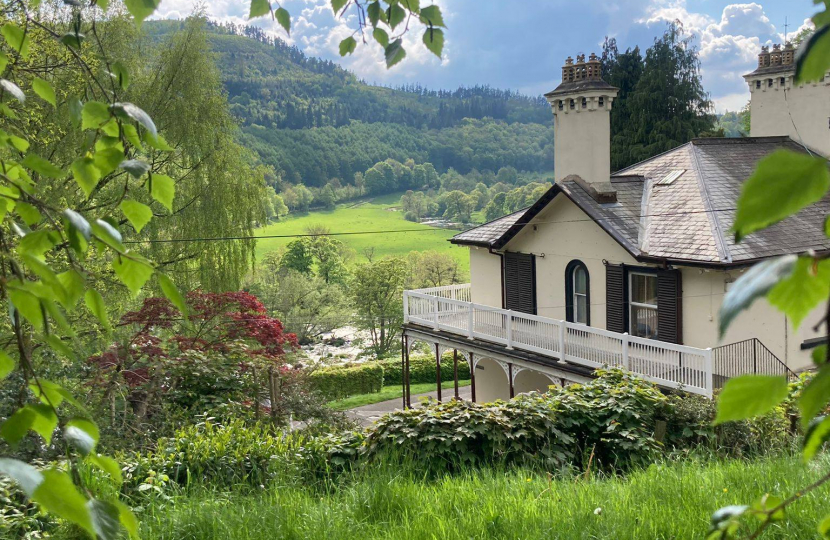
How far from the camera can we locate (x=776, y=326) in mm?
14328

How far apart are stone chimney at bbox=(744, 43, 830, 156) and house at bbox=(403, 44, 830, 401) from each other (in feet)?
0.11

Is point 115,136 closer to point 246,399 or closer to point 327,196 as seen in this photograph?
point 246,399

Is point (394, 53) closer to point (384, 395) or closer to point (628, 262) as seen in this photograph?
point (628, 262)

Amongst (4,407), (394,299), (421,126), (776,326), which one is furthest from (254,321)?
(421,126)

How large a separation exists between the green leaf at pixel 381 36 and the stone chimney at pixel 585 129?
1513 centimetres

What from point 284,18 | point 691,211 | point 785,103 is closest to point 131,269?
point 284,18

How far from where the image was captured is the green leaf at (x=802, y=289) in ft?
2.46

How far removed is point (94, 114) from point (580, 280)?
53.7 feet

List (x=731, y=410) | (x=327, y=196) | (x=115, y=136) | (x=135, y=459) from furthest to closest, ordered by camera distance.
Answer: (x=327, y=196) < (x=135, y=459) < (x=115, y=136) < (x=731, y=410)

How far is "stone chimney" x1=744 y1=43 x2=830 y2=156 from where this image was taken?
1862 cm

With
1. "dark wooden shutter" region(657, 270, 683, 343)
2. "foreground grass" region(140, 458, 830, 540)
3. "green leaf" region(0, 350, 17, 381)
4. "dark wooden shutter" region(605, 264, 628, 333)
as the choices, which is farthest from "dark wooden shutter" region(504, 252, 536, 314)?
"green leaf" region(0, 350, 17, 381)

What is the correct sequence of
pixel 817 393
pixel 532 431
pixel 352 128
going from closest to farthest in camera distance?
pixel 817 393
pixel 532 431
pixel 352 128

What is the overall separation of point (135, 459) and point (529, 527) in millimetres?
3590

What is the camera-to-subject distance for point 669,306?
14.8 meters
